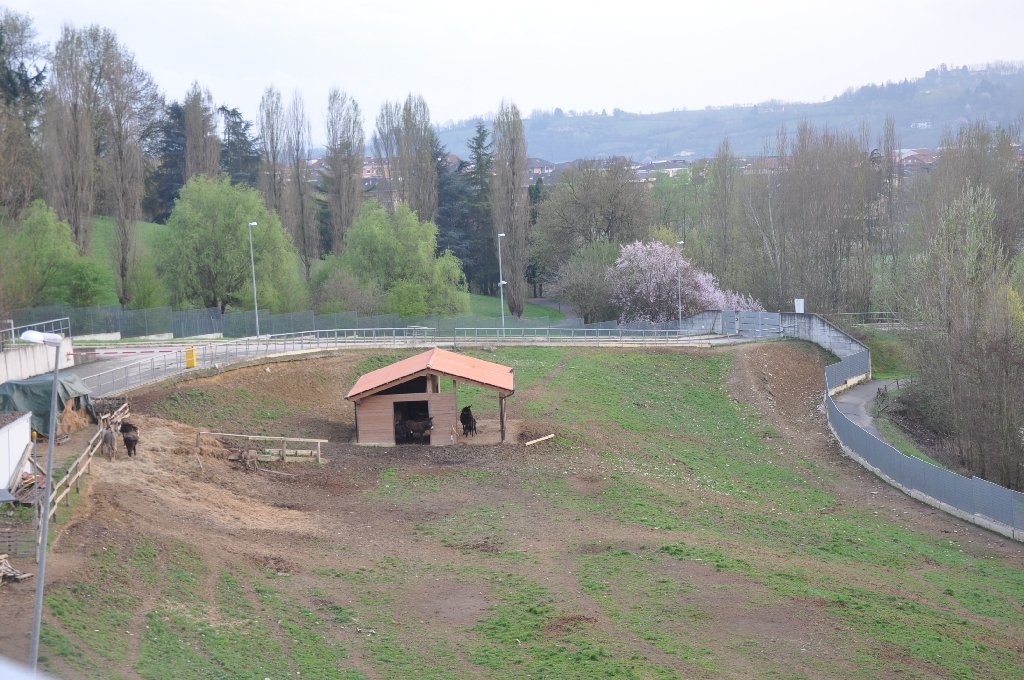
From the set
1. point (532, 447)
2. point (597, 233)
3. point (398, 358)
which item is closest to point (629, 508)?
point (532, 447)

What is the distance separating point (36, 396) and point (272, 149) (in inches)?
2292

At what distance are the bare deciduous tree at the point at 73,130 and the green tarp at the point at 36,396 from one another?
37.4 m

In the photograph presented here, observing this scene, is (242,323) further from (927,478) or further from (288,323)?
(927,478)

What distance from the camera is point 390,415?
122ft

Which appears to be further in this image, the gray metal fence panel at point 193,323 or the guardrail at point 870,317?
the guardrail at point 870,317

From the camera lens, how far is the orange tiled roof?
3653 centimetres

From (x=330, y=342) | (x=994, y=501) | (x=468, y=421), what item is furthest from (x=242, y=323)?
(x=994, y=501)

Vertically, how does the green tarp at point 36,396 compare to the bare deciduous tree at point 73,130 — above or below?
below

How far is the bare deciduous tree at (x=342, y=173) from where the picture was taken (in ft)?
283

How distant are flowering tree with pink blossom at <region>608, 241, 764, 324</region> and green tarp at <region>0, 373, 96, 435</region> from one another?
4506cm

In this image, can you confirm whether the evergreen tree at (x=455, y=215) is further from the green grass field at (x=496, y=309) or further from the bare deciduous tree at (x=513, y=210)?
the bare deciduous tree at (x=513, y=210)

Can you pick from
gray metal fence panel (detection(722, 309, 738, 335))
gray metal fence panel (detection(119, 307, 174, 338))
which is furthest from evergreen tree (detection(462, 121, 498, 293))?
gray metal fence panel (detection(119, 307, 174, 338))

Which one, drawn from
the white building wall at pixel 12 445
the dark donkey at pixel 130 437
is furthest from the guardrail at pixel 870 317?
the white building wall at pixel 12 445

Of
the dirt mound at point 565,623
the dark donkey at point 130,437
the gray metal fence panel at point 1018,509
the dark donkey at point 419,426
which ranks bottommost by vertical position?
the gray metal fence panel at point 1018,509
